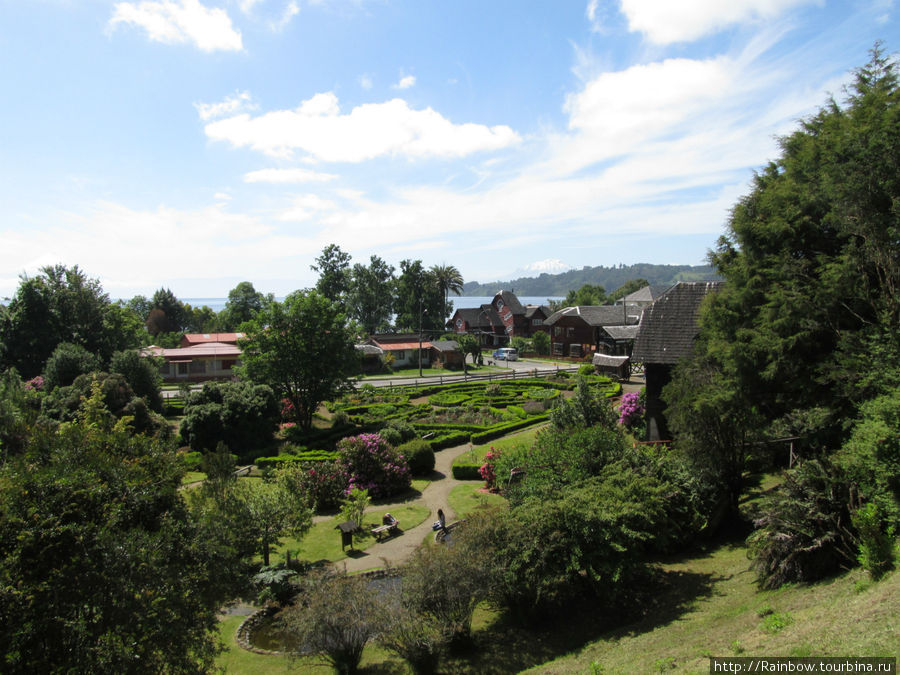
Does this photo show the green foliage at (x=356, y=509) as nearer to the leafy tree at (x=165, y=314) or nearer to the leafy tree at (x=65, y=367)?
the leafy tree at (x=65, y=367)

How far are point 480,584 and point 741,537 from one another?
9504 millimetres

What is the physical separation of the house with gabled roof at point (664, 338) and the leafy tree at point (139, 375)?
33.0m

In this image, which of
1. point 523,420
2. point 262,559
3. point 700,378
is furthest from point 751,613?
point 523,420

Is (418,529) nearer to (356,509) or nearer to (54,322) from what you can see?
(356,509)

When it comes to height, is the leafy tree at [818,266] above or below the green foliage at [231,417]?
above

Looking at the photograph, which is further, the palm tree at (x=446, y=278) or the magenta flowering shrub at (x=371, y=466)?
the palm tree at (x=446, y=278)

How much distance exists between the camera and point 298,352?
111 feet

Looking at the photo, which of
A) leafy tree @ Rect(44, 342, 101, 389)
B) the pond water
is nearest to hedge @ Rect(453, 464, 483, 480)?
the pond water

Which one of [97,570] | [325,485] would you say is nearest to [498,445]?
[325,485]

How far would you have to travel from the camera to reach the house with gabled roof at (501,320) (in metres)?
90.4

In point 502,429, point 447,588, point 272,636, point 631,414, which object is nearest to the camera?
point 447,588

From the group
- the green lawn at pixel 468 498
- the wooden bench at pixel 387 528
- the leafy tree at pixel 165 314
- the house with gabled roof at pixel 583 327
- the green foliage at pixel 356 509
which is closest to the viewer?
the wooden bench at pixel 387 528

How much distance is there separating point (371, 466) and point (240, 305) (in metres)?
76.0

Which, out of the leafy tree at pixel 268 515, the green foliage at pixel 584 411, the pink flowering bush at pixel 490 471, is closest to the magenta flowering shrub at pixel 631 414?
the green foliage at pixel 584 411
